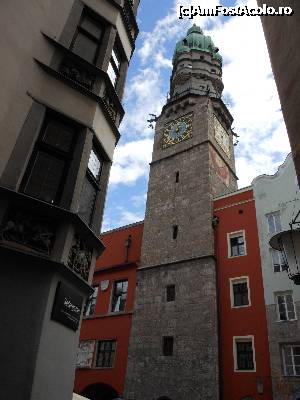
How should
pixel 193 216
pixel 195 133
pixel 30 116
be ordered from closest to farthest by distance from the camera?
pixel 30 116
pixel 193 216
pixel 195 133

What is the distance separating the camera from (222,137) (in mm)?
32906

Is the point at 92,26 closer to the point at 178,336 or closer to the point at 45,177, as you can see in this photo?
the point at 45,177

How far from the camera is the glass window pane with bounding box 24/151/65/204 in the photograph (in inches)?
257

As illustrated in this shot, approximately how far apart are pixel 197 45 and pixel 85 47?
3868 centimetres

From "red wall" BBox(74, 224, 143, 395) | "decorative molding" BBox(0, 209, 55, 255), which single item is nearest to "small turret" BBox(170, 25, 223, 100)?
"red wall" BBox(74, 224, 143, 395)

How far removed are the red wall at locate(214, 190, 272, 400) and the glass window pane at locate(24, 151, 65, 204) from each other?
15043mm

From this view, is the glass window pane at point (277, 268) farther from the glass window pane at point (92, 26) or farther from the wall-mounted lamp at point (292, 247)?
the glass window pane at point (92, 26)

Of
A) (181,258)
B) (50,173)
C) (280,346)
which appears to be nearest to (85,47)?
(50,173)

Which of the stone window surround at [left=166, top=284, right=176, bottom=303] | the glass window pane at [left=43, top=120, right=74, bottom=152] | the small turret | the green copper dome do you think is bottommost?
the glass window pane at [left=43, top=120, right=74, bottom=152]

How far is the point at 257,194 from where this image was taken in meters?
22.6

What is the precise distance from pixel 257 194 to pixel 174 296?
789 cm

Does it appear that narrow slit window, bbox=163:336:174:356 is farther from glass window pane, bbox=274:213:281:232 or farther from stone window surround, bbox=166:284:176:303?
glass window pane, bbox=274:213:281:232

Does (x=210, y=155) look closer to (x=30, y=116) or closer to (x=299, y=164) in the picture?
(x=30, y=116)

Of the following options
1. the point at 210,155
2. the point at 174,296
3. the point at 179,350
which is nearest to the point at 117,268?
the point at 174,296
